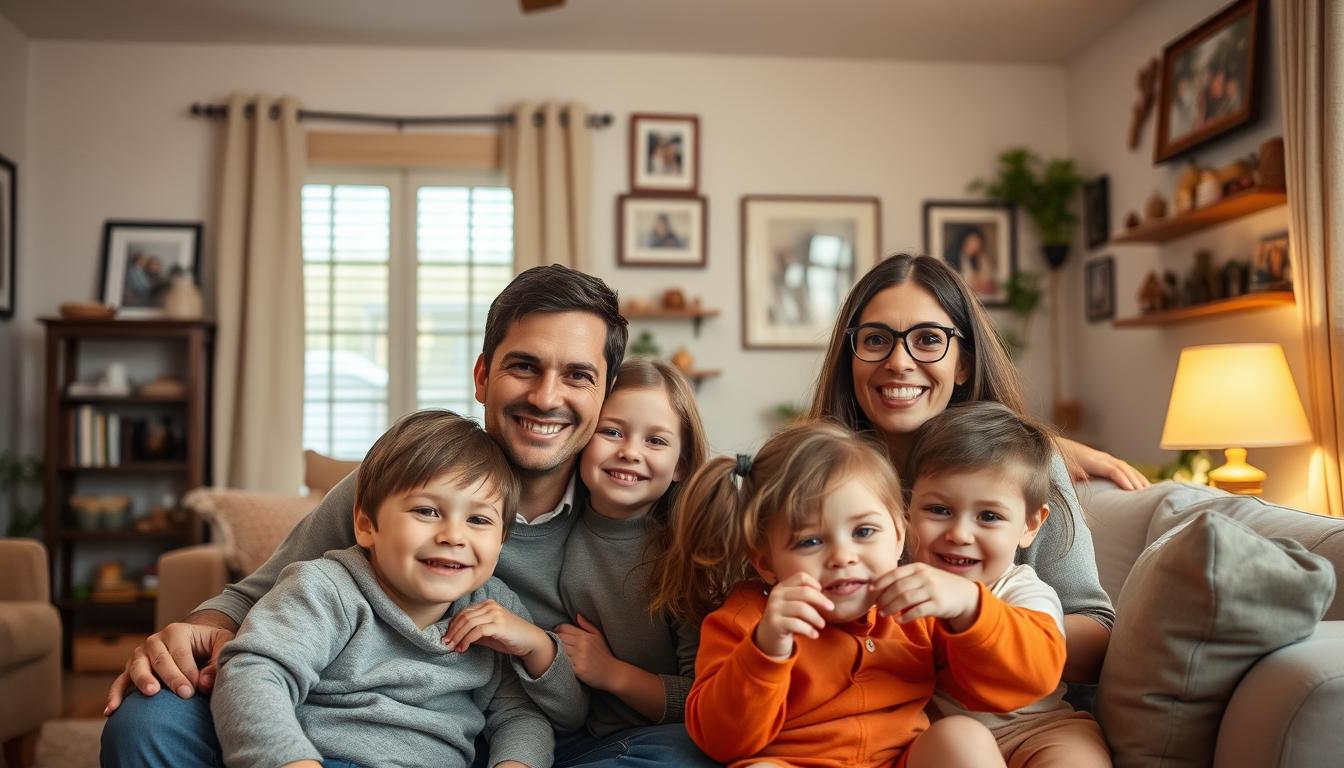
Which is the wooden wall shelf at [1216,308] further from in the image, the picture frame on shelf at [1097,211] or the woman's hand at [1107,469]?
the woman's hand at [1107,469]

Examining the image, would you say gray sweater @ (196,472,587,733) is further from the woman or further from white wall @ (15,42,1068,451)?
white wall @ (15,42,1068,451)

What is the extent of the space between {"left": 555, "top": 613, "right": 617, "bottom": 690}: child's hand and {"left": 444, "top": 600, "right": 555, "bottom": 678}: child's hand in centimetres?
6

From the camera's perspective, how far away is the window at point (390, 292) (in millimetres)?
5285

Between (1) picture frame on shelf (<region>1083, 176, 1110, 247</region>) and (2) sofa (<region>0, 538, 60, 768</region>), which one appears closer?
(2) sofa (<region>0, 538, 60, 768</region>)

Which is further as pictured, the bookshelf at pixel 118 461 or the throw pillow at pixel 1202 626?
the bookshelf at pixel 118 461

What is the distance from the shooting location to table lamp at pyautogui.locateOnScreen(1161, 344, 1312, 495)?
3.25m

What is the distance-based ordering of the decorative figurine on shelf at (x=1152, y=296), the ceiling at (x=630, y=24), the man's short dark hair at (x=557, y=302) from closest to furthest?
the man's short dark hair at (x=557, y=302)
the decorative figurine on shelf at (x=1152, y=296)
the ceiling at (x=630, y=24)

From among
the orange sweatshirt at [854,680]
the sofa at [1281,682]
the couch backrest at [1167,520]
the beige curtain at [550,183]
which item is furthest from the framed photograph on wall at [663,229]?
the orange sweatshirt at [854,680]

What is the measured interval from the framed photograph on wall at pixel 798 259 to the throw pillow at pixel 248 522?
8.53 ft

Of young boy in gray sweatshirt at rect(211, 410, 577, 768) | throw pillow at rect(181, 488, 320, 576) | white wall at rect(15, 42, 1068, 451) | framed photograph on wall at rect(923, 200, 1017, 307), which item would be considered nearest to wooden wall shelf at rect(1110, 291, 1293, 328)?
white wall at rect(15, 42, 1068, 451)

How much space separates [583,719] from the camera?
1.64m

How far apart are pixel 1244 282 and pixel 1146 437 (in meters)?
1.09

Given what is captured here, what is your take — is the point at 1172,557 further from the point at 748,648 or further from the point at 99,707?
the point at 99,707

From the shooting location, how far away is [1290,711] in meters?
1.20
